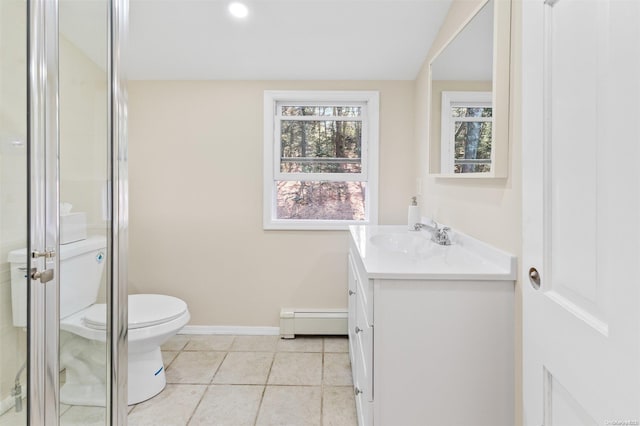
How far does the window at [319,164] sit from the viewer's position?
2697 mm

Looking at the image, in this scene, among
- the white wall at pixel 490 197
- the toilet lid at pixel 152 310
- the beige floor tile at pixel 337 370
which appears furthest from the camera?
the beige floor tile at pixel 337 370

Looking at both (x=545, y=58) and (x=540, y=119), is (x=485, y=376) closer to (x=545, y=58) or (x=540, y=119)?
(x=540, y=119)

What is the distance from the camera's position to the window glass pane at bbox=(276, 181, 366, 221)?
9.17 ft

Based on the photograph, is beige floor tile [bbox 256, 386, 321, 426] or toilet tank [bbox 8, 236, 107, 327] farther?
beige floor tile [bbox 256, 386, 321, 426]

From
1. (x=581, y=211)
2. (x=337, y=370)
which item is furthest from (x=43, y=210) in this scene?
(x=337, y=370)

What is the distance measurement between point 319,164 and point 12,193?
196cm

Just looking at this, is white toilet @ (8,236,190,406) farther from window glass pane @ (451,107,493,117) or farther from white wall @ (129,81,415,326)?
window glass pane @ (451,107,493,117)

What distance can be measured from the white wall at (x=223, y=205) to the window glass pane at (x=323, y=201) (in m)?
0.16

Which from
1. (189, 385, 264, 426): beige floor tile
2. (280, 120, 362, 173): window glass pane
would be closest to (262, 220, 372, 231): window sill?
(280, 120, 362, 173): window glass pane

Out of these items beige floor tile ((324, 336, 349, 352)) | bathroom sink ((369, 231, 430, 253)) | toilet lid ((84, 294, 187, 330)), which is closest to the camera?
toilet lid ((84, 294, 187, 330))

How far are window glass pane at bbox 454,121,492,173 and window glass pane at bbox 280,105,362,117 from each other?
1161mm

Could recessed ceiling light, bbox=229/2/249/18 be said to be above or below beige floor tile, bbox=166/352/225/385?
above

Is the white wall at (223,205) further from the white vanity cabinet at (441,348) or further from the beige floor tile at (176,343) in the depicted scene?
the white vanity cabinet at (441,348)

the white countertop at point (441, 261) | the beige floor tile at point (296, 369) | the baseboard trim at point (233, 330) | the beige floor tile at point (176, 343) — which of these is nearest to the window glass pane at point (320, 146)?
the white countertop at point (441, 261)
